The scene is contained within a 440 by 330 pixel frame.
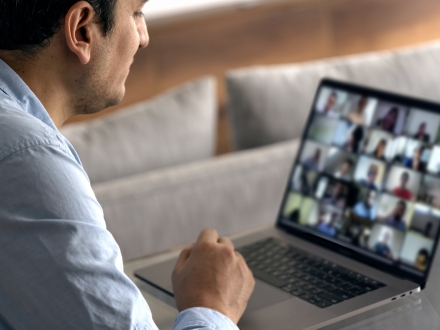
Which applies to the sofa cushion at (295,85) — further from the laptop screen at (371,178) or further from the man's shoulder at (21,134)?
the man's shoulder at (21,134)

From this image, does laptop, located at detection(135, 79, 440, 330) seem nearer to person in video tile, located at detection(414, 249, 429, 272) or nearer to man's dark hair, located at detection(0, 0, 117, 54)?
person in video tile, located at detection(414, 249, 429, 272)

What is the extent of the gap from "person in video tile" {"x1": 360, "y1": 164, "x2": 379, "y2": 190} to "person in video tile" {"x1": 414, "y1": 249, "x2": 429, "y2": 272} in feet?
0.48

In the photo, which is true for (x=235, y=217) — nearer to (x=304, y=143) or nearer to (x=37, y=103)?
(x=304, y=143)

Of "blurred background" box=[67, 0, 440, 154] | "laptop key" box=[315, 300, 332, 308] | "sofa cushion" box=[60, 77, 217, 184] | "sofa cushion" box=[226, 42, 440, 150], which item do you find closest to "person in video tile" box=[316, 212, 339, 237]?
"laptop key" box=[315, 300, 332, 308]

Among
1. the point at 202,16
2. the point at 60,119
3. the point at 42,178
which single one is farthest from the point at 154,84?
the point at 42,178

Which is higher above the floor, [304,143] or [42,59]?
[42,59]

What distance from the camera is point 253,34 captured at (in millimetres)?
3082

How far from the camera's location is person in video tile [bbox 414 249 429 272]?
3.22 ft

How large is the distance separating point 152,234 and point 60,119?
0.81 metres

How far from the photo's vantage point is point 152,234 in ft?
5.52

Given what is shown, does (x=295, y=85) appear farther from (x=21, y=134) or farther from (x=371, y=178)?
(x=21, y=134)

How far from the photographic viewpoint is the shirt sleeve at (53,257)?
0.67m

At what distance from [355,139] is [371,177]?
81mm

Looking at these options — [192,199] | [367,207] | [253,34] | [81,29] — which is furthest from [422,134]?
[253,34]
